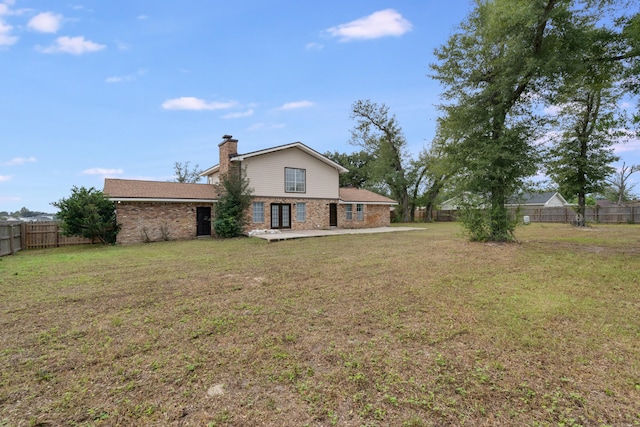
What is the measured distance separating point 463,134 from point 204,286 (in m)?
9.99

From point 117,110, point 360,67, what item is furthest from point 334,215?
point 117,110

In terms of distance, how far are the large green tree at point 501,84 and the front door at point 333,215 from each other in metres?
10.4

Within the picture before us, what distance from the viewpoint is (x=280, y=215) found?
59.2ft

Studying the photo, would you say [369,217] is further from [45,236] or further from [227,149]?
[45,236]

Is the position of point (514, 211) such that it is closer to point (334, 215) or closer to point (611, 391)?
point (611, 391)

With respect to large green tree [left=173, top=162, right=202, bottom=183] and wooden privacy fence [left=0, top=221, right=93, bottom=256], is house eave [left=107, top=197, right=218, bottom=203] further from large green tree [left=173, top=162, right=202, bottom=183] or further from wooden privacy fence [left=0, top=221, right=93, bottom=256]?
large green tree [left=173, top=162, right=202, bottom=183]

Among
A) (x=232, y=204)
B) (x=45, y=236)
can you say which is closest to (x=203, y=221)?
(x=232, y=204)

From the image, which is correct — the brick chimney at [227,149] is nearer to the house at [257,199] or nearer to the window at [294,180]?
the house at [257,199]

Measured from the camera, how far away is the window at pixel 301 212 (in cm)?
1870

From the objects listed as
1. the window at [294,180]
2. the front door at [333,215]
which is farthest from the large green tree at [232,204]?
the front door at [333,215]

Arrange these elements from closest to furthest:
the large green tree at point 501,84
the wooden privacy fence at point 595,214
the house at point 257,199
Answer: the large green tree at point 501,84 < the house at point 257,199 < the wooden privacy fence at point 595,214

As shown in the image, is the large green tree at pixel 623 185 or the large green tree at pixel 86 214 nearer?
the large green tree at pixel 86 214

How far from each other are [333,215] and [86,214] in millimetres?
13597

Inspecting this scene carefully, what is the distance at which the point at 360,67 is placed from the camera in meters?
15.1
